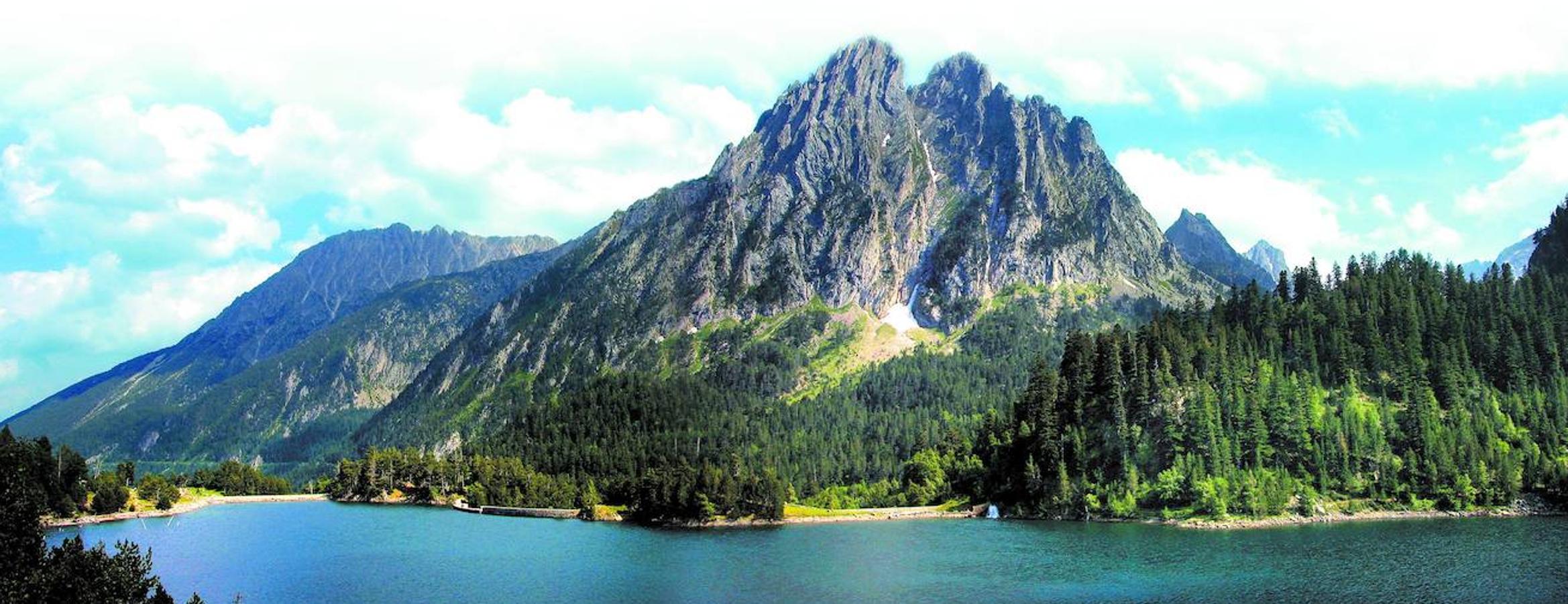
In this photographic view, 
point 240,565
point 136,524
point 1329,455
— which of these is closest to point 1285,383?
point 1329,455

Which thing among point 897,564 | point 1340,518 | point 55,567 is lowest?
point 897,564

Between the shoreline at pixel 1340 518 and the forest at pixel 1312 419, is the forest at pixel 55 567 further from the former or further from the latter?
the forest at pixel 1312 419

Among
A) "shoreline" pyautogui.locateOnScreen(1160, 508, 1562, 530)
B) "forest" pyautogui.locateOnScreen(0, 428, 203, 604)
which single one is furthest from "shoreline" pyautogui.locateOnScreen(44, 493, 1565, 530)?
"forest" pyautogui.locateOnScreen(0, 428, 203, 604)

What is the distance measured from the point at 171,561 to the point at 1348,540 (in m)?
152

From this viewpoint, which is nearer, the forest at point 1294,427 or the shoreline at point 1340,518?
the shoreline at point 1340,518

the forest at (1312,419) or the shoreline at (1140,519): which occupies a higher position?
the forest at (1312,419)

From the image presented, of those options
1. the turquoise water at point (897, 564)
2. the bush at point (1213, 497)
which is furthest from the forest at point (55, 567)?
the bush at point (1213, 497)

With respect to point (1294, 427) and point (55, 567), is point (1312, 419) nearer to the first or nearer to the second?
point (1294, 427)

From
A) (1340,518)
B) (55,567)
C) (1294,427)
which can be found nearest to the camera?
(55,567)

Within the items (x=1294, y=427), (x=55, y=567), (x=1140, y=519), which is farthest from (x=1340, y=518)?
(x=55, y=567)

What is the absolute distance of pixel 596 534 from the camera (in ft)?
555

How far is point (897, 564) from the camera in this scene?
124 metres

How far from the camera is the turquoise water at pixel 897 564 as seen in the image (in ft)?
333

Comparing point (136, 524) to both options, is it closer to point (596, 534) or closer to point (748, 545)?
point (596, 534)
